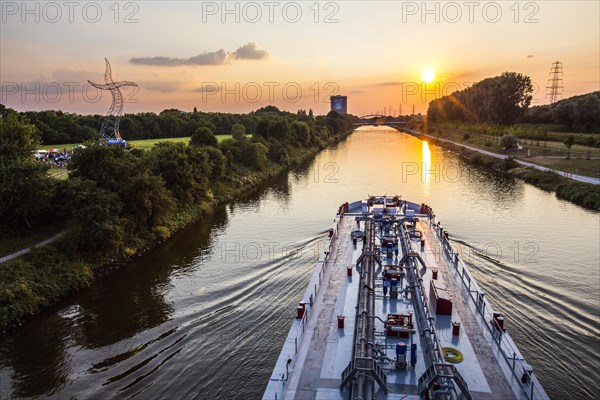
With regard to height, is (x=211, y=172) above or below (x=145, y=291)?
above

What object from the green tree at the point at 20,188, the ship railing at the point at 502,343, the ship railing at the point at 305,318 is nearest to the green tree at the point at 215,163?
the green tree at the point at 20,188

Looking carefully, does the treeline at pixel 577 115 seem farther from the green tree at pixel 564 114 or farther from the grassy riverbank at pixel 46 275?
the grassy riverbank at pixel 46 275

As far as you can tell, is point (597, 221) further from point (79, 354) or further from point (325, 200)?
point (79, 354)

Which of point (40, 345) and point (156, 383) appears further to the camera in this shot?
point (40, 345)

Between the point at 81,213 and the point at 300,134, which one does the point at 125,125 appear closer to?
the point at 300,134

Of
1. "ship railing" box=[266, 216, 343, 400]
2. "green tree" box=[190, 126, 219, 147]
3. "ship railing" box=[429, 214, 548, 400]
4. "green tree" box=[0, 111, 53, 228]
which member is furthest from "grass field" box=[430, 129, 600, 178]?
"green tree" box=[0, 111, 53, 228]

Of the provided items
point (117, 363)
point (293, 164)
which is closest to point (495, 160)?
point (293, 164)

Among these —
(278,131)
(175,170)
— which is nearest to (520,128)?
(278,131)
